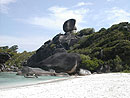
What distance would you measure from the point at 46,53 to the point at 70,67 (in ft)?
145

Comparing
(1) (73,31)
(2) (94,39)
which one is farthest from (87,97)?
(1) (73,31)

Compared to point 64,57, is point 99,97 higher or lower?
lower

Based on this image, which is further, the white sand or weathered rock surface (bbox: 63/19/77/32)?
weathered rock surface (bbox: 63/19/77/32)

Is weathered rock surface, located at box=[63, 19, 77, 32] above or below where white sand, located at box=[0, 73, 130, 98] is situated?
above

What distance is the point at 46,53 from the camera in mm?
85188

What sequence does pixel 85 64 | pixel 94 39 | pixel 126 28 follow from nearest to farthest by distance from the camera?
pixel 85 64
pixel 126 28
pixel 94 39

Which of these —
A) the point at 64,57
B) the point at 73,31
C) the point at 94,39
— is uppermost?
the point at 73,31

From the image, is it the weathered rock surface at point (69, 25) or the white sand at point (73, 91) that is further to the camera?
the weathered rock surface at point (69, 25)

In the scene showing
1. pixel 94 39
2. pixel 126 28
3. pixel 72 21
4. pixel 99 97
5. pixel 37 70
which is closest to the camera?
pixel 99 97

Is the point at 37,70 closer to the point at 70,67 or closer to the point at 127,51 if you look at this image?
the point at 70,67

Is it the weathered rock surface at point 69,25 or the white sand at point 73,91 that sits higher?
the weathered rock surface at point 69,25

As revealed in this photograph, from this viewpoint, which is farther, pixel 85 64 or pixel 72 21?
pixel 72 21

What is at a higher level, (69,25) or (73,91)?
(69,25)

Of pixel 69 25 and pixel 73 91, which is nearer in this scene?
pixel 73 91
